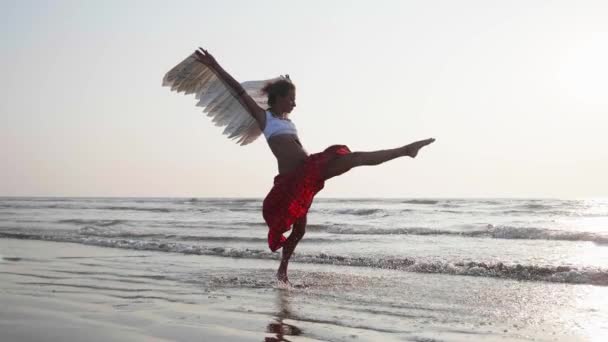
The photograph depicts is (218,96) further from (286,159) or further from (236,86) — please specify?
(286,159)

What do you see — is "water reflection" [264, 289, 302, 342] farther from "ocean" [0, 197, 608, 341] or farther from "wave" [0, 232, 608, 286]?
"wave" [0, 232, 608, 286]

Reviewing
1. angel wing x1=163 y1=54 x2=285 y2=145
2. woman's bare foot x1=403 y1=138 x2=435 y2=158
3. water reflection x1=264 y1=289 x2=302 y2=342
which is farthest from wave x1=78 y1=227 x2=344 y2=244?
water reflection x1=264 y1=289 x2=302 y2=342

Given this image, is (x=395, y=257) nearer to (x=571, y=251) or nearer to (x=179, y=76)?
(x=571, y=251)

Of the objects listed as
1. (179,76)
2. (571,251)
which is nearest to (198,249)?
(179,76)

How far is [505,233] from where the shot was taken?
1370 cm

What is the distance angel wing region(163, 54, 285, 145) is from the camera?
6.73 metres

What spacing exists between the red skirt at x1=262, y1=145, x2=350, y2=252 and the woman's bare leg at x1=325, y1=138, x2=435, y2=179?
0.06 metres

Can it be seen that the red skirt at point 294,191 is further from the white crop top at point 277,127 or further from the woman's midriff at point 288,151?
the white crop top at point 277,127

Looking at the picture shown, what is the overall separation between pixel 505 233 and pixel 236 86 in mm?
9335

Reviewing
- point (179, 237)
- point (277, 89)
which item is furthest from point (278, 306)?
point (179, 237)

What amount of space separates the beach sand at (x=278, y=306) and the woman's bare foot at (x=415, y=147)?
3.95 ft

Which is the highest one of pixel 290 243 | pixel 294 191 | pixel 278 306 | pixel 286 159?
pixel 286 159

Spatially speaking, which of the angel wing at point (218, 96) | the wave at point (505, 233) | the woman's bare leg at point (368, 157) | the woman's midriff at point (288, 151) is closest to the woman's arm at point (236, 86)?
the woman's midriff at point (288, 151)

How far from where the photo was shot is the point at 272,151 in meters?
6.09
